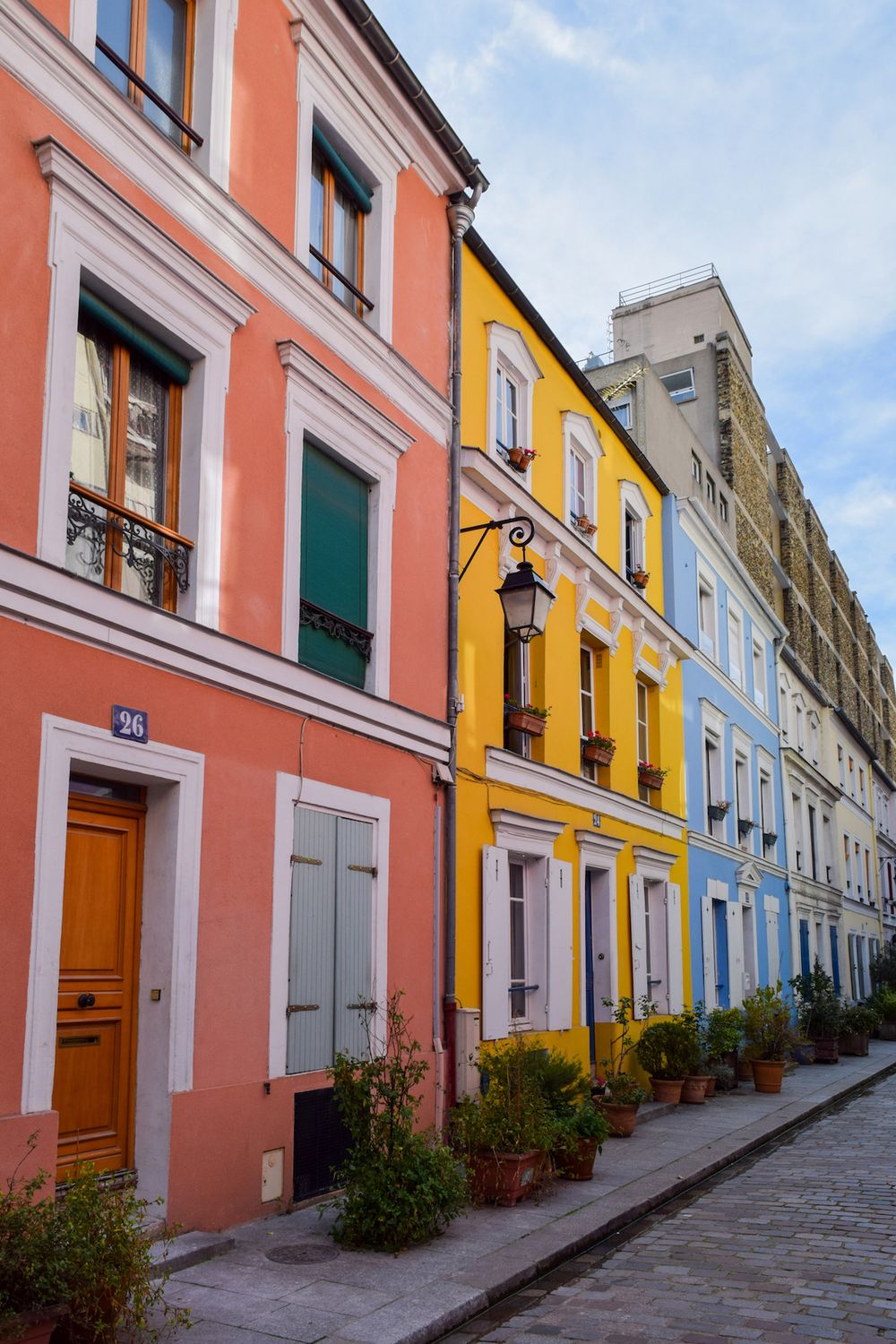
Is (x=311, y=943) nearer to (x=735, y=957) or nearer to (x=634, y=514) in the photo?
(x=634, y=514)

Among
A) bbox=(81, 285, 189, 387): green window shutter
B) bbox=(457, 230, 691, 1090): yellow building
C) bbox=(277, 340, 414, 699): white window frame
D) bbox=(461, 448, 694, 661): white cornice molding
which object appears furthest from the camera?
bbox=(461, 448, 694, 661): white cornice molding

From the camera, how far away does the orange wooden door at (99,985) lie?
664cm

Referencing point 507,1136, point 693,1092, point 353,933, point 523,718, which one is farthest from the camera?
point 693,1092

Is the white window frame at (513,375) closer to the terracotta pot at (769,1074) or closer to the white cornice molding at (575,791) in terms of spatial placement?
the white cornice molding at (575,791)

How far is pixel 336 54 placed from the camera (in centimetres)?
963

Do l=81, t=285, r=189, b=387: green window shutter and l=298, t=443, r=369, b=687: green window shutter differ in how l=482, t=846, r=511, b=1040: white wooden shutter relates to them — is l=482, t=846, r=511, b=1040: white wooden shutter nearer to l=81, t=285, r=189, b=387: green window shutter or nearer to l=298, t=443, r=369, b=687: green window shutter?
l=298, t=443, r=369, b=687: green window shutter

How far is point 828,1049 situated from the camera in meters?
21.1

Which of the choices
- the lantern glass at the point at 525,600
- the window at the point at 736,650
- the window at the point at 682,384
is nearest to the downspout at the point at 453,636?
the lantern glass at the point at 525,600

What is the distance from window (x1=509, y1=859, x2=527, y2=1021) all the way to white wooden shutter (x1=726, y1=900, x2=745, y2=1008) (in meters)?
8.31

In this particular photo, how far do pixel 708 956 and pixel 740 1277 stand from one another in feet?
38.8

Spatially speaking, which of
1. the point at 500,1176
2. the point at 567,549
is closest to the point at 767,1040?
the point at 567,549

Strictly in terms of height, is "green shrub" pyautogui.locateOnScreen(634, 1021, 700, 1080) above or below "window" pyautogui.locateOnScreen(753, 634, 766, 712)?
below

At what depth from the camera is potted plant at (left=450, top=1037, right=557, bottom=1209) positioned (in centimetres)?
831

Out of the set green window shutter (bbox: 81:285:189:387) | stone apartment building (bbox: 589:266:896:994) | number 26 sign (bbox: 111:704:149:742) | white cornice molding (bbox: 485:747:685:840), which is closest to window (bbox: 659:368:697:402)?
stone apartment building (bbox: 589:266:896:994)
